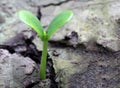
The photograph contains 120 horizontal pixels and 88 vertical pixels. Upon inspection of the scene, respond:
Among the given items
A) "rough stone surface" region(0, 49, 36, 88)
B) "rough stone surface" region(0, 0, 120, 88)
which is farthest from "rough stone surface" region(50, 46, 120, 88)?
"rough stone surface" region(0, 49, 36, 88)

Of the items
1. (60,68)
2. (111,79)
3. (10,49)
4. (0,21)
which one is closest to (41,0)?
(0,21)

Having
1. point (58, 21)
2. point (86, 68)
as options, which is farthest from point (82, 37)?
point (58, 21)

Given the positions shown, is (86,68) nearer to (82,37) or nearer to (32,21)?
(82,37)

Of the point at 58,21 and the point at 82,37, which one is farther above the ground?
the point at 58,21

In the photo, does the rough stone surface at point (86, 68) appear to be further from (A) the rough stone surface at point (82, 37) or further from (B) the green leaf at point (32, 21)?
(B) the green leaf at point (32, 21)

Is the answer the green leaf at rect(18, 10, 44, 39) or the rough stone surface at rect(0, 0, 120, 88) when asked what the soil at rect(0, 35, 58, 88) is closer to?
the rough stone surface at rect(0, 0, 120, 88)

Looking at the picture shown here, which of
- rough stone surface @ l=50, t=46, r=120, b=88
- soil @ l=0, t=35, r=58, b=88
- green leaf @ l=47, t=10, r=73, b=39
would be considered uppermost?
green leaf @ l=47, t=10, r=73, b=39

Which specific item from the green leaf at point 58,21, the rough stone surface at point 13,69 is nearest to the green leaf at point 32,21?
the green leaf at point 58,21

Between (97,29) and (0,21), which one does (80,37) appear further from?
(0,21)

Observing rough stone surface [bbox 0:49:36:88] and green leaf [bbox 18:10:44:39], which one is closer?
green leaf [bbox 18:10:44:39]

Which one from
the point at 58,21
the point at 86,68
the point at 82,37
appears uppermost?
the point at 58,21

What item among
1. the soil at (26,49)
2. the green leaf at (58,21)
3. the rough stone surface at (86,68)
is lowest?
the rough stone surface at (86,68)
